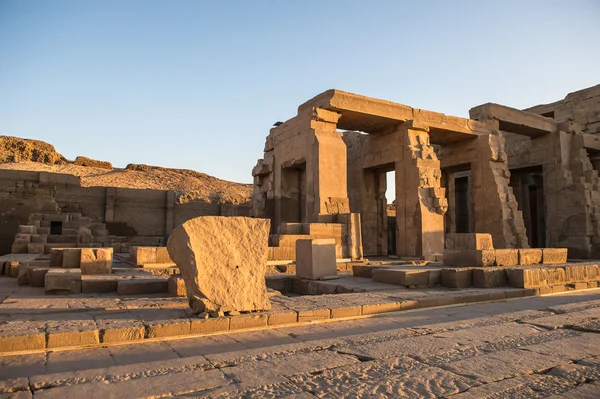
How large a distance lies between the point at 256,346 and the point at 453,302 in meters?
3.48

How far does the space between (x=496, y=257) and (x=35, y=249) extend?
12153 millimetres

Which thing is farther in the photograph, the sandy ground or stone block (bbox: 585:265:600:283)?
the sandy ground

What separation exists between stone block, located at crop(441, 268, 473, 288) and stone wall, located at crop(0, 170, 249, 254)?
50.6ft

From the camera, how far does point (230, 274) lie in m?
4.73

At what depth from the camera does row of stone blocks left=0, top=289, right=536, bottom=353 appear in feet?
11.2

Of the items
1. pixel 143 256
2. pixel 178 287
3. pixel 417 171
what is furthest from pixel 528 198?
pixel 178 287

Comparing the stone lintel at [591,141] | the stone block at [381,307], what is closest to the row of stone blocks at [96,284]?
the stone block at [381,307]

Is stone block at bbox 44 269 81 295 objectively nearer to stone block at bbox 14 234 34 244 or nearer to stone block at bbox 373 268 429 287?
stone block at bbox 373 268 429 287

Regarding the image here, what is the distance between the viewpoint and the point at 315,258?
809 centimetres

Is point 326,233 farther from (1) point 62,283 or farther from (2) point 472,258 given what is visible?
(1) point 62,283

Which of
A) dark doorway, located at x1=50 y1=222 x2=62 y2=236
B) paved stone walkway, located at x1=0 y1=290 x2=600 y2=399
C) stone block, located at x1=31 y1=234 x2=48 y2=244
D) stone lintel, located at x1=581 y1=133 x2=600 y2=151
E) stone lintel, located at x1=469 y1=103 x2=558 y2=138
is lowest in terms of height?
paved stone walkway, located at x1=0 y1=290 x2=600 y2=399

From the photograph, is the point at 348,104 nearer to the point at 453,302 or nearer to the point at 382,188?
the point at 382,188

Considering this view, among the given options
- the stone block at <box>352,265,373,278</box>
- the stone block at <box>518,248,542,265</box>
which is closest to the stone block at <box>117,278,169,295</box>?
the stone block at <box>352,265,373,278</box>

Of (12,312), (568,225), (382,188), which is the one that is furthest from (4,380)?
(568,225)
